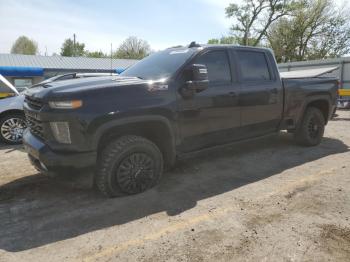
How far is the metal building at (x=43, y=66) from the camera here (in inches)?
799

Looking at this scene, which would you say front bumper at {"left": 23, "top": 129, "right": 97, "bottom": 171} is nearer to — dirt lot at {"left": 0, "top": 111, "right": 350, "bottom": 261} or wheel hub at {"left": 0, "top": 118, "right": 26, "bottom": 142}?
dirt lot at {"left": 0, "top": 111, "right": 350, "bottom": 261}

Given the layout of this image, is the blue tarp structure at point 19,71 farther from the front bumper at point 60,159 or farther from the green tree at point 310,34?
the green tree at point 310,34

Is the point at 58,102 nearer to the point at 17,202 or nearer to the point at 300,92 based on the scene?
the point at 17,202

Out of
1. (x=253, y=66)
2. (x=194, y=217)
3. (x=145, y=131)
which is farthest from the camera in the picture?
(x=253, y=66)

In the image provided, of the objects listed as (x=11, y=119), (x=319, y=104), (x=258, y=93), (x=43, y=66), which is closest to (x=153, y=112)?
(x=258, y=93)

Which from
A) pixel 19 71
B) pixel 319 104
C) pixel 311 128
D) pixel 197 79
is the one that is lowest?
pixel 311 128

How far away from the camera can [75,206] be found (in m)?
3.91

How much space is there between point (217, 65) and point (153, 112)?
146 cm

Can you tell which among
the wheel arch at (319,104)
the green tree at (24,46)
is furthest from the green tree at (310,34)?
the green tree at (24,46)

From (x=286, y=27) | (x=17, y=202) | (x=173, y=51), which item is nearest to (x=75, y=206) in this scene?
(x=17, y=202)

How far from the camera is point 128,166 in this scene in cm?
402

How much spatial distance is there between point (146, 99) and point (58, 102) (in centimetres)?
102

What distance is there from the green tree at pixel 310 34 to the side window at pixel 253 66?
35.8 meters

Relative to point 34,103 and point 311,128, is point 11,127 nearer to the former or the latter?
point 34,103
